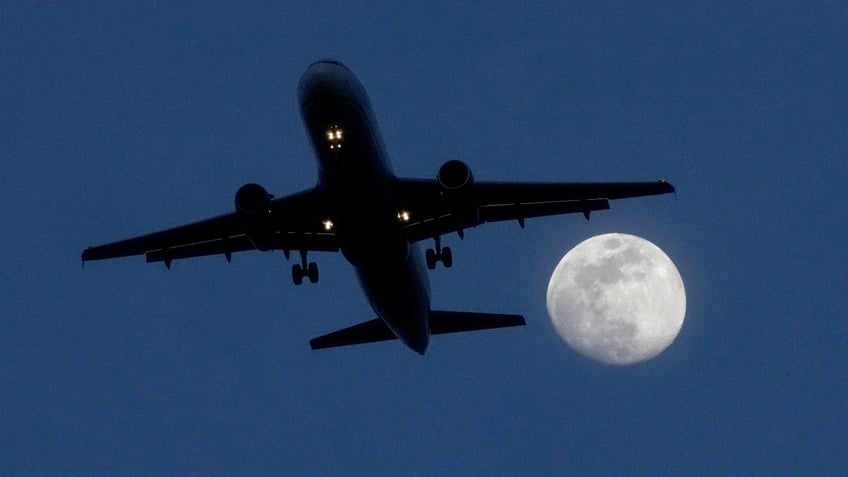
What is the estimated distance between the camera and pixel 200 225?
166 feet

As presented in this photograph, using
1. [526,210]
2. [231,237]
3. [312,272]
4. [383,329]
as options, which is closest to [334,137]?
[526,210]

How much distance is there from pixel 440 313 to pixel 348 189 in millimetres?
11636

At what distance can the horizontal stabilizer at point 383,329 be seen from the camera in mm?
55562

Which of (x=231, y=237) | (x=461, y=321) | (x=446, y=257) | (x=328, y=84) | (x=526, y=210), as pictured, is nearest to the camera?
(x=328, y=84)

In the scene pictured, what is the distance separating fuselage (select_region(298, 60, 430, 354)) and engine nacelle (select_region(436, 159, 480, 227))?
2296 mm

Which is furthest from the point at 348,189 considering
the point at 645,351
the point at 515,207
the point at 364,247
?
the point at 645,351

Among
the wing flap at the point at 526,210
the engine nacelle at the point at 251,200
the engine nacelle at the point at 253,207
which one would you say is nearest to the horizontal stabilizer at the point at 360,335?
the wing flap at the point at 526,210

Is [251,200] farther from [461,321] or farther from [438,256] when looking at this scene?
[461,321]

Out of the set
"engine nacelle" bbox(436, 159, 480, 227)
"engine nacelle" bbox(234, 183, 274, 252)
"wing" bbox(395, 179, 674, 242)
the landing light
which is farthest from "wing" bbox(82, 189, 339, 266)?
"engine nacelle" bbox(436, 159, 480, 227)

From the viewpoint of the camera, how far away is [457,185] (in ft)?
150

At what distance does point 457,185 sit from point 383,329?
12046 mm

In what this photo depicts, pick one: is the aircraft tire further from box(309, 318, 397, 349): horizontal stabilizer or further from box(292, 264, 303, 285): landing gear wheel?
box(292, 264, 303, 285): landing gear wheel

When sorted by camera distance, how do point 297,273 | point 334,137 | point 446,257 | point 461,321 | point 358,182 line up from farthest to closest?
point 461,321 → point 297,273 → point 446,257 → point 358,182 → point 334,137

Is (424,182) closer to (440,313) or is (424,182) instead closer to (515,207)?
(515,207)
